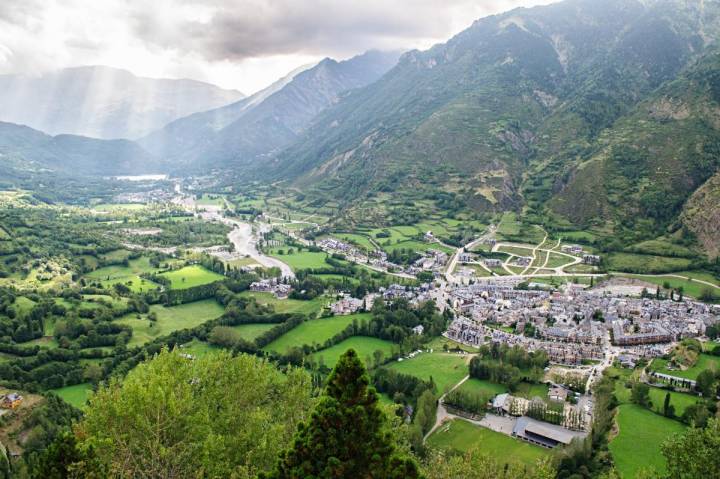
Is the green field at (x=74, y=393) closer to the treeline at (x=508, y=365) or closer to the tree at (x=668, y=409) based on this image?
the treeline at (x=508, y=365)

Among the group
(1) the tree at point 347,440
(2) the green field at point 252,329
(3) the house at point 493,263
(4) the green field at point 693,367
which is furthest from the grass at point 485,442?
(3) the house at point 493,263

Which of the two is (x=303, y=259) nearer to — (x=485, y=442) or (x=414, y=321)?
(x=414, y=321)

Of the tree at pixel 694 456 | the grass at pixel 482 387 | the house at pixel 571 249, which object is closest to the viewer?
the tree at pixel 694 456

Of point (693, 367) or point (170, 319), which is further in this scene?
point (170, 319)

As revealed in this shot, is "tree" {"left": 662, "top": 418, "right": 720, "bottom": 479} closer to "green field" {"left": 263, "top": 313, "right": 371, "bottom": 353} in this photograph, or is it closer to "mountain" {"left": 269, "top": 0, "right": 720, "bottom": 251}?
"green field" {"left": 263, "top": 313, "right": 371, "bottom": 353}

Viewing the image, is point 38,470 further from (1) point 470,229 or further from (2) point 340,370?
(1) point 470,229

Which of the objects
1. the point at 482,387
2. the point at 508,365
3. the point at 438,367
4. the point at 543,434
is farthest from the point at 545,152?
the point at 543,434

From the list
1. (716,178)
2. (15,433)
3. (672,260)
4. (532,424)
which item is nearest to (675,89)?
(716,178)
